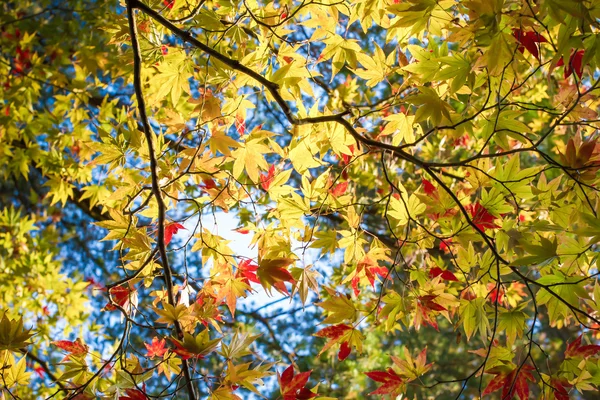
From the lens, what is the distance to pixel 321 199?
4.31ft

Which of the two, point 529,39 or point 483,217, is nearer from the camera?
point 529,39

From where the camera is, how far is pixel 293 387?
108cm

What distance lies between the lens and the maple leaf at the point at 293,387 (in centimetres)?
107

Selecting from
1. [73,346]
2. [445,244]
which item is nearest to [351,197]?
[445,244]

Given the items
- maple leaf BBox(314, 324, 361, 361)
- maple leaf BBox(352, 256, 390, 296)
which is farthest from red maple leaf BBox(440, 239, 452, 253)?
maple leaf BBox(314, 324, 361, 361)

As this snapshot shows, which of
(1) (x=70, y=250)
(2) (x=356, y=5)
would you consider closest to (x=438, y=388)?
(1) (x=70, y=250)

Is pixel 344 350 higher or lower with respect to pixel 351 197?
lower

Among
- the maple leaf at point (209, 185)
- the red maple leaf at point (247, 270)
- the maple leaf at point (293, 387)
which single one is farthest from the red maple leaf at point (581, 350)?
the maple leaf at point (209, 185)

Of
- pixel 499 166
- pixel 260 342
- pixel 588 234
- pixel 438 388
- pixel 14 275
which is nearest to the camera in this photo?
pixel 588 234

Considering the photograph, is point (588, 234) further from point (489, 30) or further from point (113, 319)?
point (113, 319)

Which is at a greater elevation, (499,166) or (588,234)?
(499,166)

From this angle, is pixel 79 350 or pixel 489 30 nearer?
pixel 489 30

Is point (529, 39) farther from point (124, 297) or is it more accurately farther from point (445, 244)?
point (124, 297)

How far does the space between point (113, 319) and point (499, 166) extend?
5.08m
